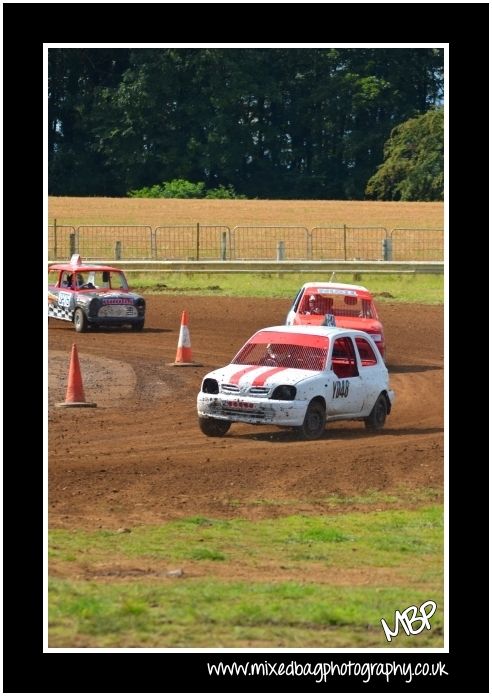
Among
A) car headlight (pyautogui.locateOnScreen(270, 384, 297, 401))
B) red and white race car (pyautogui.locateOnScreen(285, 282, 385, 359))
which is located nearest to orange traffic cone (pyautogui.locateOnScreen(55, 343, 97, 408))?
car headlight (pyautogui.locateOnScreen(270, 384, 297, 401))

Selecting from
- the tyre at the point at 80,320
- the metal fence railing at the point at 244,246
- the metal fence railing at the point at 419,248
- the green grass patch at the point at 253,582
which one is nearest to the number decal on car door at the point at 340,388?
the green grass patch at the point at 253,582

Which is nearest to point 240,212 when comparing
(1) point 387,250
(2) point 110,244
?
(2) point 110,244

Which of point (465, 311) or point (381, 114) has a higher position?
point (381, 114)

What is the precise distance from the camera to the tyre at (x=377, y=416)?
1853cm

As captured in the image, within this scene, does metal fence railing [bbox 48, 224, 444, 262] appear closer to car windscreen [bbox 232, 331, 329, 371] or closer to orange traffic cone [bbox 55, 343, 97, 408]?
orange traffic cone [bbox 55, 343, 97, 408]

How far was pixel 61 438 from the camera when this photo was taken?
17.2 meters

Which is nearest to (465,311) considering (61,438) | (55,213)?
(61,438)

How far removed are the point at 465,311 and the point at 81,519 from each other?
4243 millimetres

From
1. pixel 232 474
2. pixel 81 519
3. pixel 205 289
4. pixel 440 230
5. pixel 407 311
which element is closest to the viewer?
pixel 81 519

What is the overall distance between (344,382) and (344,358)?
1.99ft

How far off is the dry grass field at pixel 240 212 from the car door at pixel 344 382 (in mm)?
41804

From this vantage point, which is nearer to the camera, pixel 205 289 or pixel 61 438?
pixel 61 438

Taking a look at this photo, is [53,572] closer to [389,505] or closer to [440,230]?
[389,505]

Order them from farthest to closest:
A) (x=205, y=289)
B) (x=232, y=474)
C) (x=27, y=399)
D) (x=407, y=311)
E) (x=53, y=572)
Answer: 1. (x=205, y=289)
2. (x=407, y=311)
3. (x=232, y=474)
4. (x=27, y=399)
5. (x=53, y=572)
